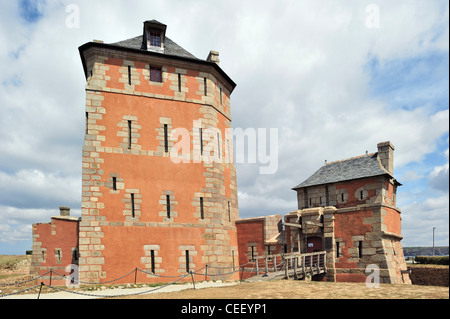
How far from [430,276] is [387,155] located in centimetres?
1828

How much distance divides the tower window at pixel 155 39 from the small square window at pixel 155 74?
157 cm

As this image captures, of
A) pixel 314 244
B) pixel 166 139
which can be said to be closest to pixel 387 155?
pixel 314 244

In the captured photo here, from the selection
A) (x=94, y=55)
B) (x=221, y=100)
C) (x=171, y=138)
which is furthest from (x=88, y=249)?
(x=221, y=100)

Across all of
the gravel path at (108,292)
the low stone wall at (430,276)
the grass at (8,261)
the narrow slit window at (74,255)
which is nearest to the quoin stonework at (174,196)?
the narrow slit window at (74,255)

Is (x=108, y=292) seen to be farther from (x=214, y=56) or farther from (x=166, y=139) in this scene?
(x=214, y=56)

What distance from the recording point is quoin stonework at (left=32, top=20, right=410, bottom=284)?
1647 cm

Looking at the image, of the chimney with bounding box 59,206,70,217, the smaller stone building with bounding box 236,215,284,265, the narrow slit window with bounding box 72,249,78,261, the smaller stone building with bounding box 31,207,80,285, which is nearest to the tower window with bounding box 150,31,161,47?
the smaller stone building with bounding box 31,207,80,285

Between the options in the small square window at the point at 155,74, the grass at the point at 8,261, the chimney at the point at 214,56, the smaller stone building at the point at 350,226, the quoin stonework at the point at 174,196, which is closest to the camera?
the quoin stonework at the point at 174,196

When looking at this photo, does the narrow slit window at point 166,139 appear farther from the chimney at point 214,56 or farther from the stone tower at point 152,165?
the chimney at point 214,56

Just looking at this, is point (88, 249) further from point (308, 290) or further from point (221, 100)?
point (221, 100)

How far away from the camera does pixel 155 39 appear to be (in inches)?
771

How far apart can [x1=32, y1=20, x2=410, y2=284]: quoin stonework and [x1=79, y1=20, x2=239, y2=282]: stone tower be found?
0.05 meters

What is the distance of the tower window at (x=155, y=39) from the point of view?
19469mm
